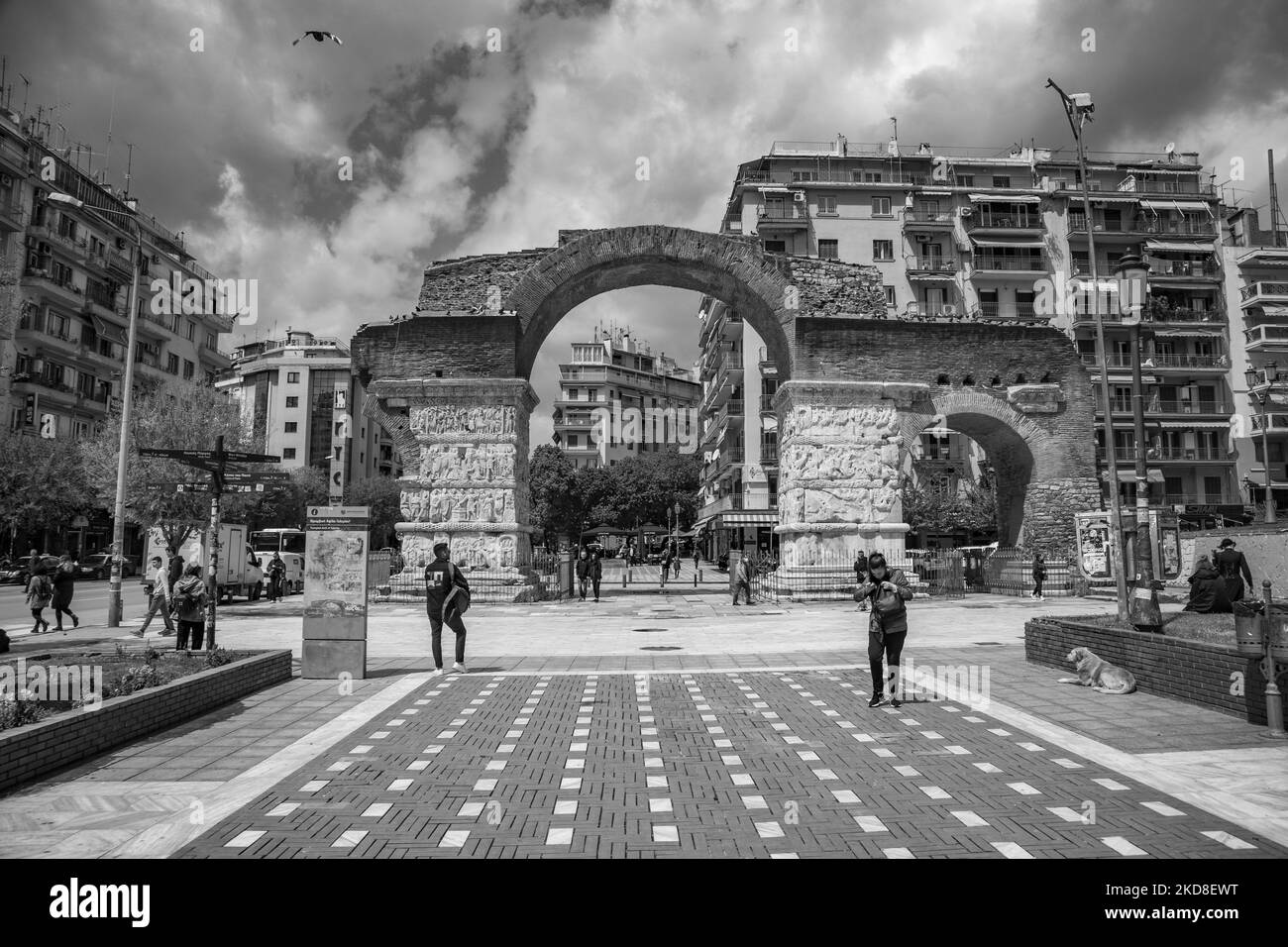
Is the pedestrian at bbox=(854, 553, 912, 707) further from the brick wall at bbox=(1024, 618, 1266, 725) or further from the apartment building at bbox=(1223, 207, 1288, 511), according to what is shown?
the apartment building at bbox=(1223, 207, 1288, 511)

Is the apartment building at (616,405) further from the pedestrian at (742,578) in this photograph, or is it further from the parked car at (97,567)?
the pedestrian at (742,578)

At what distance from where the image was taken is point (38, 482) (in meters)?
36.6

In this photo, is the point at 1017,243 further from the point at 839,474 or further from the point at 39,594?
the point at 39,594

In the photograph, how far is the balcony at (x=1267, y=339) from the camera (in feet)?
154

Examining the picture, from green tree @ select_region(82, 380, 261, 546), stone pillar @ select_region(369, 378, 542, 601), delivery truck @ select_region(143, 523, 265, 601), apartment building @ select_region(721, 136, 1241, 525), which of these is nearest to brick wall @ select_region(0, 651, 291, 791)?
stone pillar @ select_region(369, 378, 542, 601)

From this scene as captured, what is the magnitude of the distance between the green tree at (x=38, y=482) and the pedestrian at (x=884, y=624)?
38.4m

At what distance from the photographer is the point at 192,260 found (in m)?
56.5

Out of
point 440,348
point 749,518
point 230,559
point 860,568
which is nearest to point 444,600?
point 860,568

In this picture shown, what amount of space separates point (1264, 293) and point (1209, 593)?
4904cm

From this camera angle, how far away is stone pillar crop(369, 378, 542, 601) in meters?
22.8

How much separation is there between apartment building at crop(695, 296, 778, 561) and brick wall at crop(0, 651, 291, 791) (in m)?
36.1

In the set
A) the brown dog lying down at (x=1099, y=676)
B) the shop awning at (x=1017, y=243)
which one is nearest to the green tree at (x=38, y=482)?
the brown dog lying down at (x=1099, y=676)
